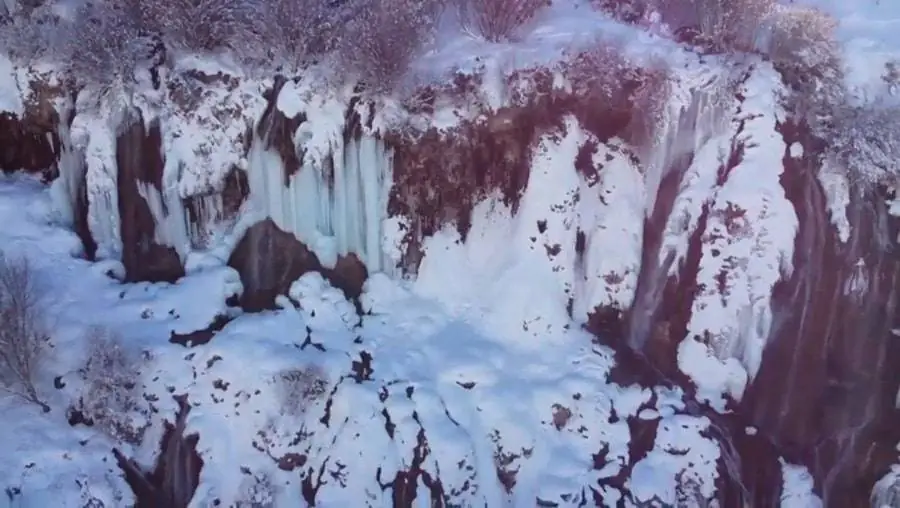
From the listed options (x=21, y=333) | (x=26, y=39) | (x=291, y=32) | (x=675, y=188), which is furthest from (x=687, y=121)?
(x=26, y=39)

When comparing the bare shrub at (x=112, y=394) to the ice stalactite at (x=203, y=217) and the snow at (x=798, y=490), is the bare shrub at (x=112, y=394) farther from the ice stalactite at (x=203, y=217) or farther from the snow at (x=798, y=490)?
the snow at (x=798, y=490)

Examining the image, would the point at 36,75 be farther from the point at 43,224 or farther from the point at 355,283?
the point at 355,283

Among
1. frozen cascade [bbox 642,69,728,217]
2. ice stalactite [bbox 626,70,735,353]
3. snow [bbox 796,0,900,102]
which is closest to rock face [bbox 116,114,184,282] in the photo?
ice stalactite [bbox 626,70,735,353]

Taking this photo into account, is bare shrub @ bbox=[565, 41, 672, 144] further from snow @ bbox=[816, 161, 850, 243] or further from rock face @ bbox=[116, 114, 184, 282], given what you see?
rock face @ bbox=[116, 114, 184, 282]

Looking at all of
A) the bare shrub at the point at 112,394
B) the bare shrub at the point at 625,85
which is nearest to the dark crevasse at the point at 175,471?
the bare shrub at the point at 112,394

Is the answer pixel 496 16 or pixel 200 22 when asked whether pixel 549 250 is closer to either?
pixel 496 16
